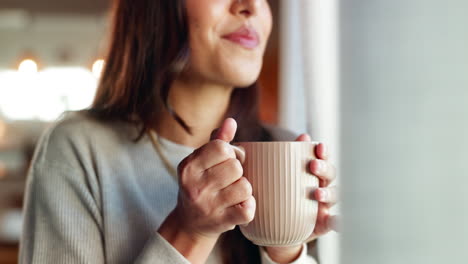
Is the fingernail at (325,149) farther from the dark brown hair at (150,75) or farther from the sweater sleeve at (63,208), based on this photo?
the sweater sleeve at (63,208)

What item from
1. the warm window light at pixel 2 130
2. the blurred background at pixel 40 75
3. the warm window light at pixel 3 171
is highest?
the blurred background at pixel 40 75

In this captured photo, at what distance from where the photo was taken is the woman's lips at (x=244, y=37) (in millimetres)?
378

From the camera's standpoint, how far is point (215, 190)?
1.07ft

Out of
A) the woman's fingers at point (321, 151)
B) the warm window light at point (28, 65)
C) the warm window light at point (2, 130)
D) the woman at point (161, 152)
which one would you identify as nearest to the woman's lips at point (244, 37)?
the woman at point (161, 152)

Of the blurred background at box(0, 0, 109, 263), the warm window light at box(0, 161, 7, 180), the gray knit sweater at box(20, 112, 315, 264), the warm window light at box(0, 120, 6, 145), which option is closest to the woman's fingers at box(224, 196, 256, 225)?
the gray knit sweater at box(20, 112, 315, 264)

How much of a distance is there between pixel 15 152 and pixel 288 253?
3775 mm

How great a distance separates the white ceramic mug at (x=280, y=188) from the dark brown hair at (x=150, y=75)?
0.06 meters

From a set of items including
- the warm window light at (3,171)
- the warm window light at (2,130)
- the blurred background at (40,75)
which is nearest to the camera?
the warm window light at (3,171)

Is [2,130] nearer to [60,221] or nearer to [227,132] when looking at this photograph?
[60,221]

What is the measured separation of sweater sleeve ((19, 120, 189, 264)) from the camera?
17.4 inches

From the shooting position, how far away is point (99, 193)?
1.55 feet

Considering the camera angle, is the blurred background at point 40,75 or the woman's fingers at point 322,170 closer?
the woman's fingers at point 322,170

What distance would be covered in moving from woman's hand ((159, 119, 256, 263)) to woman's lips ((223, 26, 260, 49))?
0.24 ft

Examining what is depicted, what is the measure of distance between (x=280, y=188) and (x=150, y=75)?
7.7 inches
